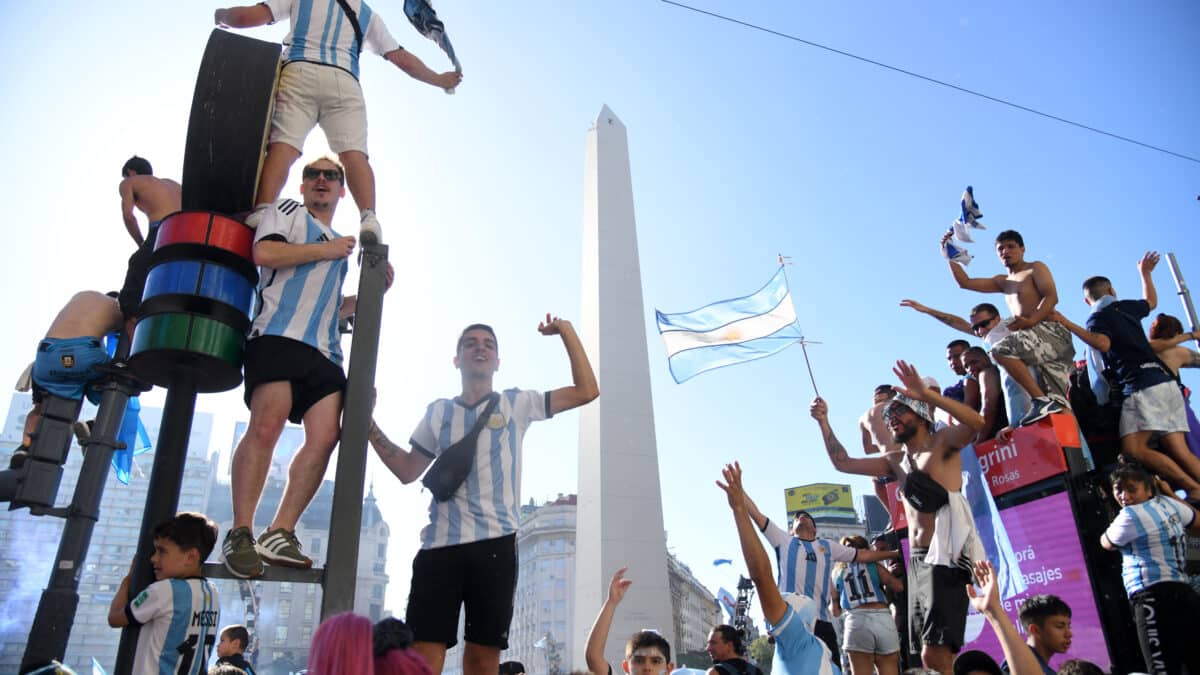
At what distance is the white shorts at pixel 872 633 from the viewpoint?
4602 millimetres

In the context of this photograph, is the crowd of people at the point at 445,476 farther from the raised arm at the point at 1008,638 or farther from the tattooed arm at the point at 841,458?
the tattooed arm at the point at 841,458

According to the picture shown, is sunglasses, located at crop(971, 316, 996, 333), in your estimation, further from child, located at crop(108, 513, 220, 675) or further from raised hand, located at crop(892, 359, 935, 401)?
child, located at crop(108, 513, 220, 675)

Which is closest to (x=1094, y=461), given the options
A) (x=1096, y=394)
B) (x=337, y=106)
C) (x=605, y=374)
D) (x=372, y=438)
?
(x=1096, y=394)

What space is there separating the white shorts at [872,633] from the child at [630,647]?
4.89ft

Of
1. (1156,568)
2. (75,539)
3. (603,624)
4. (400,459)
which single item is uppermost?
(400,459)

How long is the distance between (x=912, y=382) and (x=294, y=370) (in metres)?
2.84

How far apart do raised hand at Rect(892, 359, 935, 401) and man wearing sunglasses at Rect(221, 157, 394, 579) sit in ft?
8.37

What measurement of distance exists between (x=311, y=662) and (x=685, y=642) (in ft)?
231

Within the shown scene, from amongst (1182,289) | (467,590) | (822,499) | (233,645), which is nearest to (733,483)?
(467,590)

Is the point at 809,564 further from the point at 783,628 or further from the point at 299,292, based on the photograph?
the point at 299,292

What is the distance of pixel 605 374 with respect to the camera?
1555 cm

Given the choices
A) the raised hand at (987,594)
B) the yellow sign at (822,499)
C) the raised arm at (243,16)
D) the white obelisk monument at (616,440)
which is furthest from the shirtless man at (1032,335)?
the yellow sign at (822,499)

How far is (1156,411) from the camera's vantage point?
462 centimetres

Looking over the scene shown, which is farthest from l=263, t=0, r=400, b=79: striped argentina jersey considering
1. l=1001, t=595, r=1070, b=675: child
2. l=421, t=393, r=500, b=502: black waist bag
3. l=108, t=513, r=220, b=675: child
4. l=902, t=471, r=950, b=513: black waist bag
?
l=1001, t=595, r=1070, b=675: child
